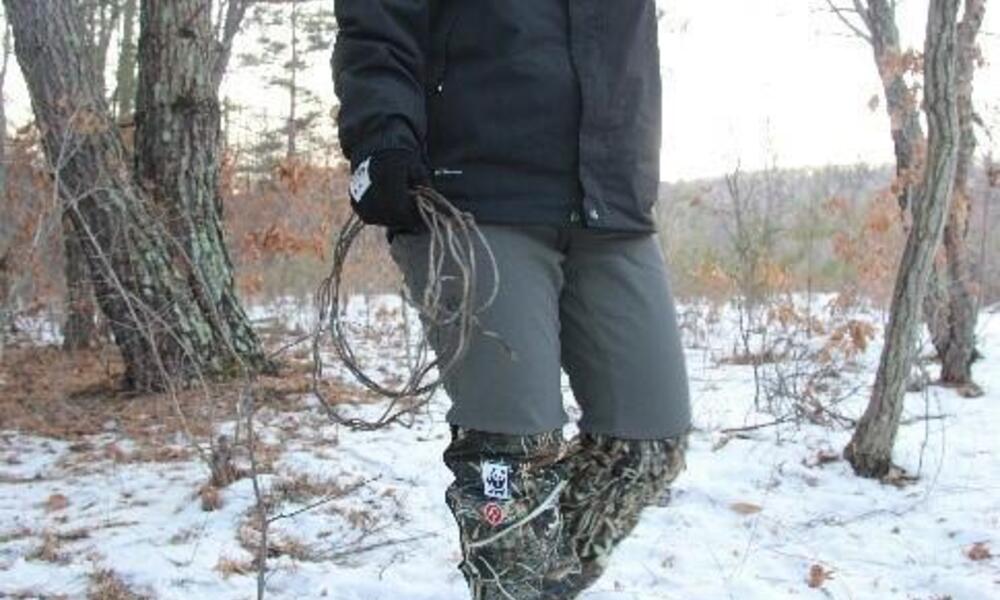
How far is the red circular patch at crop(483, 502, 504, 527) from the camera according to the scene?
6.71 ft

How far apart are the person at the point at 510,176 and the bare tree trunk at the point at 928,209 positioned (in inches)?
98.8

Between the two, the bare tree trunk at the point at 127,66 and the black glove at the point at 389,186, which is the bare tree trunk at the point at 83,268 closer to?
the bare tree trunk at the point at 127,66

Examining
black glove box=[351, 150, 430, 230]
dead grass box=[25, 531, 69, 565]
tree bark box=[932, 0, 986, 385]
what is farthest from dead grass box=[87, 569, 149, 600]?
tree bark box=[932, 0, 986, 385]

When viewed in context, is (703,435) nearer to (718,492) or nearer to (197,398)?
(718,492)

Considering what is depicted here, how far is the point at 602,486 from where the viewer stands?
227cm

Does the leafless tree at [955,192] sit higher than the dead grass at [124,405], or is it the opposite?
the leafless tree at [955,192]

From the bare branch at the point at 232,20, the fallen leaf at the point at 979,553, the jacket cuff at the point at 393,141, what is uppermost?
the bare branch at the point at 232,20

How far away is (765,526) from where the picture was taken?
407 centimetres

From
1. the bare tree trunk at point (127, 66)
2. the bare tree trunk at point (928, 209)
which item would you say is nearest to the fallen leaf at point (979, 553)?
the bare tree trunk at point (928, 209)

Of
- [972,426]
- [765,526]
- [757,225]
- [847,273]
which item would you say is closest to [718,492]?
[765,526]

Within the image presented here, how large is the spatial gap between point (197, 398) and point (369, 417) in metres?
0.99

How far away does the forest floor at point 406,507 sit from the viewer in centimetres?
339

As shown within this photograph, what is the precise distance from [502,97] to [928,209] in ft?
9.24

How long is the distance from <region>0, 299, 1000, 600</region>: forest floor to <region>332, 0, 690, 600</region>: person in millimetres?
1282
